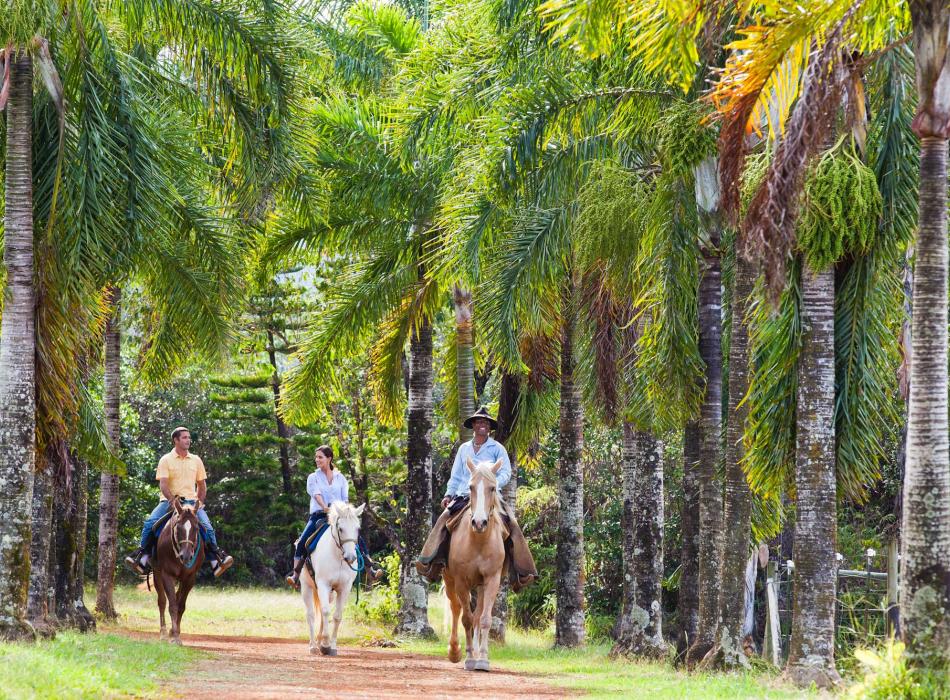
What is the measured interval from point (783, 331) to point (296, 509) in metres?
29.3

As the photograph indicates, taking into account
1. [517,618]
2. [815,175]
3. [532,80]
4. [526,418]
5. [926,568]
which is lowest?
[517,618]

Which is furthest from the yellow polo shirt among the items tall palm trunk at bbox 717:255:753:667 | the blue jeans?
tall palm trunk at bbox 717:255:753:667

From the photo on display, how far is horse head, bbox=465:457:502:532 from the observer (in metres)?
14.3

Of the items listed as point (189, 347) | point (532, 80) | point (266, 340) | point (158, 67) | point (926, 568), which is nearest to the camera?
point (926, 568)

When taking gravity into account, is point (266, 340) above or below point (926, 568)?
above

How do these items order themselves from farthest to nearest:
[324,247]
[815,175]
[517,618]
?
1. [517,618]
2. [324,247]
3. [815,175]

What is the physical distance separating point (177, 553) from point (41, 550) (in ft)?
7.06

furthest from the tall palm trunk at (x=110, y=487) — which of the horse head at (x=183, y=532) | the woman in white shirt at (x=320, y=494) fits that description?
the woman in white shirt at (x=320, y=494)

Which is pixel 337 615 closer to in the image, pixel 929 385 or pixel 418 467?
pixel 418 467

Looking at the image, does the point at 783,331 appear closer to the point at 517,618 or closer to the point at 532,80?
the point at 532,80

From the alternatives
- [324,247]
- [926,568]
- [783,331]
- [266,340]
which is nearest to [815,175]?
[783,331]

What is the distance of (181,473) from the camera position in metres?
18.4

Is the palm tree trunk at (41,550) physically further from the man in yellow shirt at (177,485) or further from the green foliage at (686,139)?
the green foliage at (686,139)

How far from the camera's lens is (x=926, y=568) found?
34.7ft
